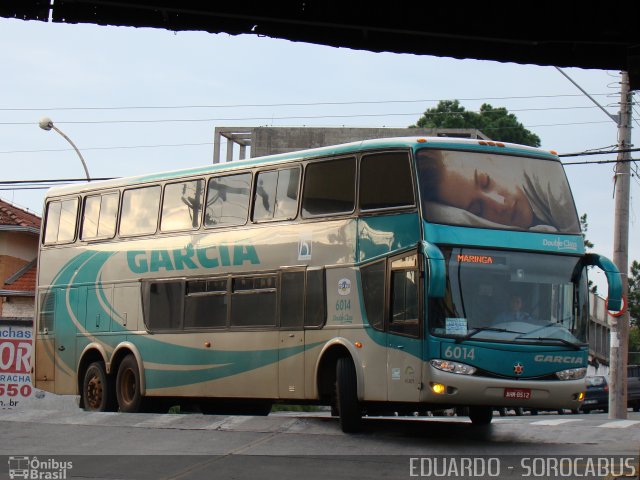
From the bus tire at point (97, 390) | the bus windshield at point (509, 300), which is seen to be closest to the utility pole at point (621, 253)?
the bus windshield at point (509, 300)

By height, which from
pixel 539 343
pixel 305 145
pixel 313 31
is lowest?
pixel 539 343

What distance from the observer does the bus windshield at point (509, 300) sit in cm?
1447

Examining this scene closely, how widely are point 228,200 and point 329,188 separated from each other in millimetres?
2651

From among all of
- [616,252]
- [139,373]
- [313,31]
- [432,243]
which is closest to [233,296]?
[139,373]

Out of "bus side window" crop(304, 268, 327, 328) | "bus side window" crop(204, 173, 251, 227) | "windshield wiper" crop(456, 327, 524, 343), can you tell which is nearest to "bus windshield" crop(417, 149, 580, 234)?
"windshield wiper" crop(456, 327, 524, 343)

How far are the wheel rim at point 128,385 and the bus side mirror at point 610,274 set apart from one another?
8956 mm

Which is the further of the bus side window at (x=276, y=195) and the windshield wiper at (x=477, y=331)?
the bus side window at (x=276, y=195)

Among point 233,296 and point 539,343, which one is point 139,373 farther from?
point 539,343

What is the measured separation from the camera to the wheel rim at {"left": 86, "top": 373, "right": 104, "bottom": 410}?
68.0 ft

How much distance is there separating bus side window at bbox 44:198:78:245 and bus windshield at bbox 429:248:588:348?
33.4ft

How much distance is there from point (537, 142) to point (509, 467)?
246 ft

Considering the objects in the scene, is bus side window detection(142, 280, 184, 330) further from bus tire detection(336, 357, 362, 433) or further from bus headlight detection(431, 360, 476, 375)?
bus headlight detection(431, 360, 476, 375)

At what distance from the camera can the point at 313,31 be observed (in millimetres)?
9320

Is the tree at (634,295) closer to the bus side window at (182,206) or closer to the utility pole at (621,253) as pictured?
the utility pole at (621,253)
